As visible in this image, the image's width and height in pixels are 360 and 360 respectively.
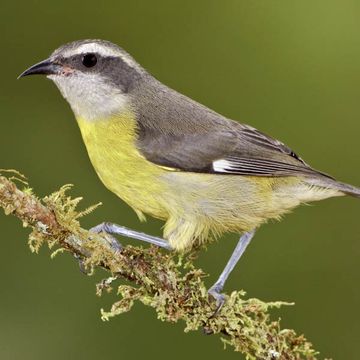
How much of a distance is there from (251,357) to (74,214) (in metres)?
1.08

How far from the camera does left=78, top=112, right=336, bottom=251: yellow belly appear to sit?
4.49 metres

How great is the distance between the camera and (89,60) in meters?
4.87

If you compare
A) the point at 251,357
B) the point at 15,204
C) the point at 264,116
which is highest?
the point at 264,116

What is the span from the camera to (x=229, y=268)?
4.57 meters

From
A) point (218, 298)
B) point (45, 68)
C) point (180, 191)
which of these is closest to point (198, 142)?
point (180, 191)

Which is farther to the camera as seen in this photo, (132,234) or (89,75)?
Result: (89,75)

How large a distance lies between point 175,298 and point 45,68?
5.69 ft

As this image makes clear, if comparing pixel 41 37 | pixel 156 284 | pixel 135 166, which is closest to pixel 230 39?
pixel 41 37

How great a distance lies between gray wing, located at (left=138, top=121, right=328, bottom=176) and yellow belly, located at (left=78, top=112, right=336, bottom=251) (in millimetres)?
54

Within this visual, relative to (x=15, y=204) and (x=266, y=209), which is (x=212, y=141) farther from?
(x=15, y=204)

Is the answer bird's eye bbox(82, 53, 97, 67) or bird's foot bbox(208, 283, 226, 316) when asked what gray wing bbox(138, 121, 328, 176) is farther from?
bird's foot bbox(208, 283, 226, 316)

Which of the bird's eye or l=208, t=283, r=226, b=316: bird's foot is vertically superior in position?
the bird's eye

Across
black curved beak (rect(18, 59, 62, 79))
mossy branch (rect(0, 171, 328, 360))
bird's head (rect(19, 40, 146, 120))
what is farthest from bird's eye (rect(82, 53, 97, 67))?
mossy branch (rect(0, 171, 328, 360))

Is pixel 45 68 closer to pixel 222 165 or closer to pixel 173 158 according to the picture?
pixel 173 158
